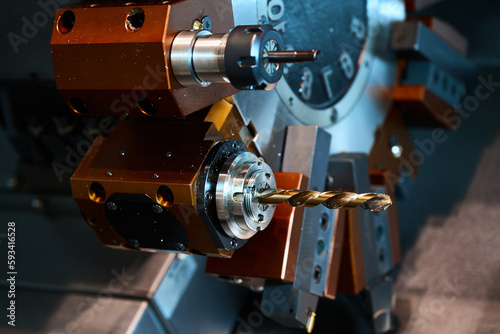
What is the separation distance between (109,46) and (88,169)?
0.19m

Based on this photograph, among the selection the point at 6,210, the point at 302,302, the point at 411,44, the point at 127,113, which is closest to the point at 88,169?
the point at 127,113

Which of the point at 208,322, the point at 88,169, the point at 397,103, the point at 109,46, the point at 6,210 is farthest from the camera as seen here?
the point at 397,103

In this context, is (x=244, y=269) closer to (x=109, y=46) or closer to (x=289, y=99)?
(x=289, y=99)

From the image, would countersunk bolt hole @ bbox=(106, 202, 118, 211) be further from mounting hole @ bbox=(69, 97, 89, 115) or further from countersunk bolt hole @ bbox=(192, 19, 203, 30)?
countersunk bolt hole @ bbox=(192, 19, 203, 30)

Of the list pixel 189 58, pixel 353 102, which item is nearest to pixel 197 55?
pixel 189 58

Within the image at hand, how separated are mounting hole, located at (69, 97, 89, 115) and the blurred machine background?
8.6 inches

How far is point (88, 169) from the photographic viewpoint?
2.84 ft

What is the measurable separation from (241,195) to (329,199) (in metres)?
0.12

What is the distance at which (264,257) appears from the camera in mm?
952

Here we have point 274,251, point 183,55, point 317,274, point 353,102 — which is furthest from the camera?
point 353,102

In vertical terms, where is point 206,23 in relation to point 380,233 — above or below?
above

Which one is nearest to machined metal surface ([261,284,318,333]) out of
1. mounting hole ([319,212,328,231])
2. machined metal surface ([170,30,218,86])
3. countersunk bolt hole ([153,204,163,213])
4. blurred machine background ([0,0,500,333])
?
blurred machine background ([0,0,500,333])

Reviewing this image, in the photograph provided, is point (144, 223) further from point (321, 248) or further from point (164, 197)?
point (321, 248)

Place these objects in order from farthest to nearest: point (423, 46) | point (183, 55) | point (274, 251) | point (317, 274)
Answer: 1. point (423, 46)
2. point (317, 274)
3. point (274, 251)
4. point (183, 55)
